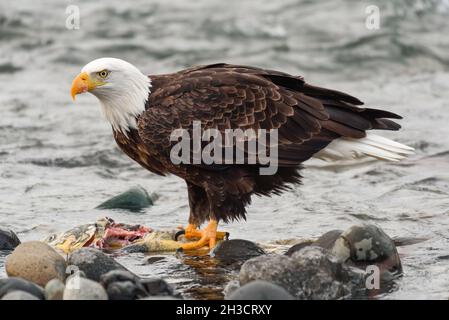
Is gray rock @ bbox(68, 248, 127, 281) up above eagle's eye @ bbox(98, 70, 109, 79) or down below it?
below

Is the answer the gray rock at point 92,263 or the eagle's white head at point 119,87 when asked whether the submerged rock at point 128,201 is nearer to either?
the eagle's white head at point 119,87

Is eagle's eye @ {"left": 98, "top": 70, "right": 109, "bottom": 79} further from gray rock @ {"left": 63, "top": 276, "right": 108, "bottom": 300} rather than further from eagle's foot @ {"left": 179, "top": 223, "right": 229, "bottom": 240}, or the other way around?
gray rock @ {"left": 63, "top": 276, "right": 108, "bottom": 300}

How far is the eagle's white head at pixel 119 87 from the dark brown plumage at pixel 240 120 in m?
0.09

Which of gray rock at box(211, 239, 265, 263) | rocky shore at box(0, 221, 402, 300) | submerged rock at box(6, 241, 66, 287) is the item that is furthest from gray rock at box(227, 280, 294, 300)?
gray rock at box(211, 239, 265, 263)

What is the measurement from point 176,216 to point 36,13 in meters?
11.9

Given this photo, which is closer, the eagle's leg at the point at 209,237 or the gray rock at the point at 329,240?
the gray rock at the point at 329,240

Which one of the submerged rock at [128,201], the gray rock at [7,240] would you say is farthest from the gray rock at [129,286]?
the submerged rock at [128,201]

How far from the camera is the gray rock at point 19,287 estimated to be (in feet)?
20.1

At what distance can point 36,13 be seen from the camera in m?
20.5

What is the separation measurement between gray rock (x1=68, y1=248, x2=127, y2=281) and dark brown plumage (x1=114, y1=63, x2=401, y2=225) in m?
1.36

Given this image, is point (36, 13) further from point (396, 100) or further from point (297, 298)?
point (297, 298)

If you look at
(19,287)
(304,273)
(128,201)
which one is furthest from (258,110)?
(19,287)

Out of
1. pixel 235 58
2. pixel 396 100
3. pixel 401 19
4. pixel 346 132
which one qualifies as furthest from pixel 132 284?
pixel 401 19

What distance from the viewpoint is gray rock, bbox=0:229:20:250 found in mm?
7949
